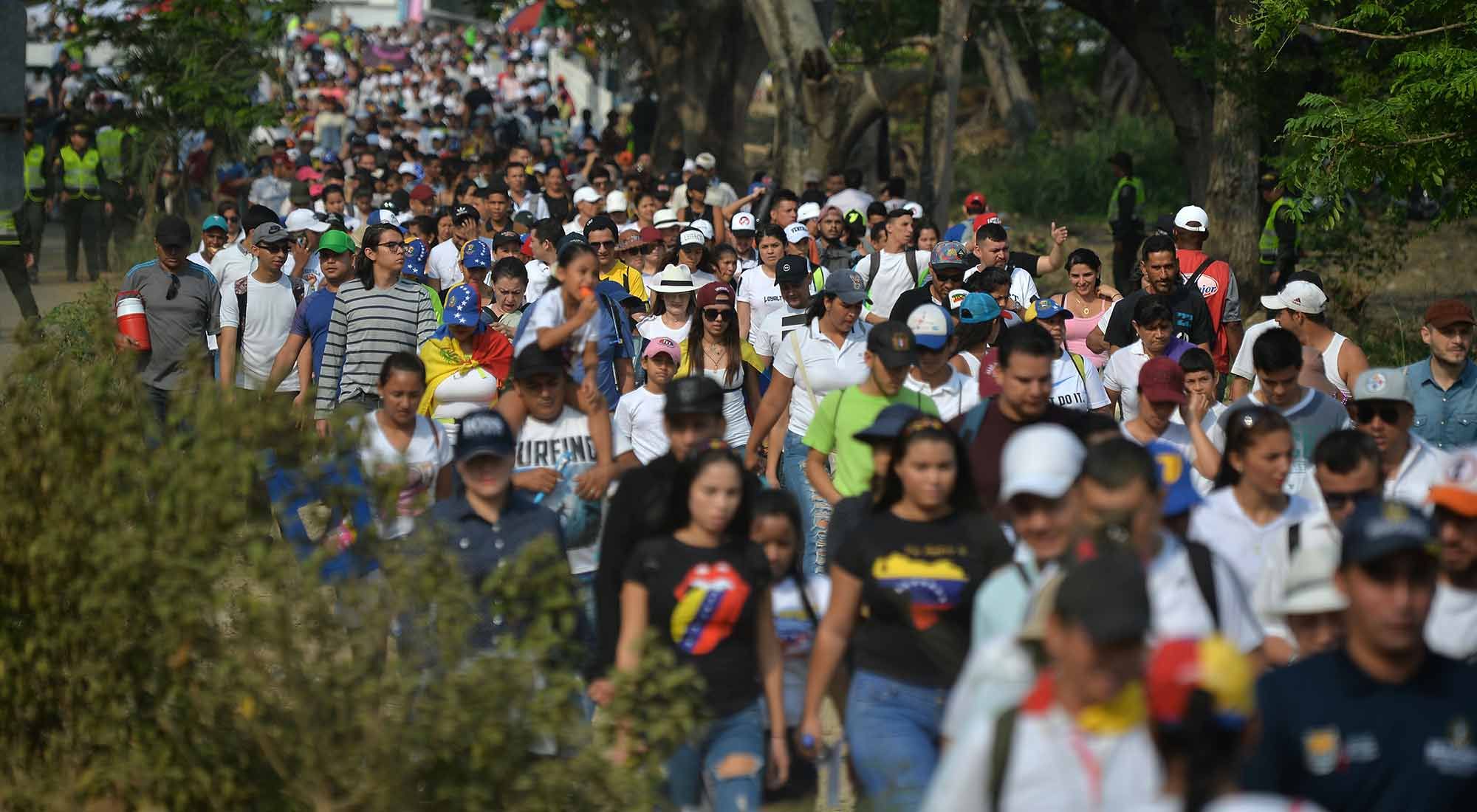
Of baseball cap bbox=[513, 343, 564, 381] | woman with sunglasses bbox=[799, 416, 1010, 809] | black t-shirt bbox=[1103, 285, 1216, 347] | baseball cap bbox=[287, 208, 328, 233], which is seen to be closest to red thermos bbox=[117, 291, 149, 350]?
baseball cap bbox=[287, 208, 328, 233]

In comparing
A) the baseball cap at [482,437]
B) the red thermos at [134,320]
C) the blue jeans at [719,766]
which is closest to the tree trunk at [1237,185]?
the red thermos at [134,320]

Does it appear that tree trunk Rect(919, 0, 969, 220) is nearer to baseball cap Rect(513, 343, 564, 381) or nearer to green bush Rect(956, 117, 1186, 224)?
green bush Rect(956, 117, 1186, 224)

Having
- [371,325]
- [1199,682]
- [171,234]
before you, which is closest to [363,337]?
[371,325]

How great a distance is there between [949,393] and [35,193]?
16.4m

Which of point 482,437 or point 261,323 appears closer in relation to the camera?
point 482,437

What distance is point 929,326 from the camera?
26.2ft

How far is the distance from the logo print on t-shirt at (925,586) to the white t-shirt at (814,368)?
3.65 m

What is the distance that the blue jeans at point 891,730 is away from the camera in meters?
5.50

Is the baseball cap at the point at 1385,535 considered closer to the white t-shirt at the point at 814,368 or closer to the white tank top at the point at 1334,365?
the white tank top at the point at 1334,365

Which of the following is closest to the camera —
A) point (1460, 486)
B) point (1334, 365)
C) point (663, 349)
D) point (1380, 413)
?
point (1460, 486)

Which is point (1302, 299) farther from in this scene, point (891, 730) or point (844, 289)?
point (891, 730)

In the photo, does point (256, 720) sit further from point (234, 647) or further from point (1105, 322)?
point (1105, 322)

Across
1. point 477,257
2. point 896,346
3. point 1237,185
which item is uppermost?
point 1237,185

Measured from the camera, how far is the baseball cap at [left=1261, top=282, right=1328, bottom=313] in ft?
30.3
